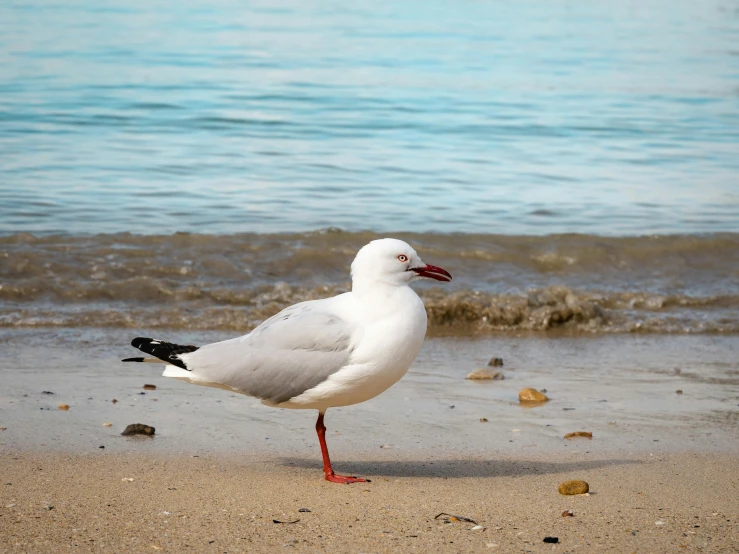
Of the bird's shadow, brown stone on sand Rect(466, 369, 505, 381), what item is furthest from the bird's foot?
brown stone on sand Rect(466, 369, 505, 381)

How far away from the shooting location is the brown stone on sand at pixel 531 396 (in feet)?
20.1

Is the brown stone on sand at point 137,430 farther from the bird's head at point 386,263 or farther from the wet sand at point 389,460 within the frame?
the bird's head at point 386,263

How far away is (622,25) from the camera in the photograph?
29.1 meters

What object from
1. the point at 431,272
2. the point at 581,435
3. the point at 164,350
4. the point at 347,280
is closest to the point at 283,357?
the point at 164,350

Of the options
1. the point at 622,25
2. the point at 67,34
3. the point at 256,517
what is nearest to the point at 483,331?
the point at 256,517

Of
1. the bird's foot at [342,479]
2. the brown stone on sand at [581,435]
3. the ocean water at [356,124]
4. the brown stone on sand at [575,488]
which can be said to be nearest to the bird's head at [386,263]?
the bird's foot at [342,479]

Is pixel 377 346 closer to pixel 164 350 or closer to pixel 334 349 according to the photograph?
pixel 334 349

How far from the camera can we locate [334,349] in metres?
4.68

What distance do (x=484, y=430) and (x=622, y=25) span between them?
25.7 m

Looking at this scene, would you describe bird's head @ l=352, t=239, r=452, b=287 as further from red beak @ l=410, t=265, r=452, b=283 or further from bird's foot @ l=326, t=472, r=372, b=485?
bird's foot @ l=326, t=472, r=372, b=485

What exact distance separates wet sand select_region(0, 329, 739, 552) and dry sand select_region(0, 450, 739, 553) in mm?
12

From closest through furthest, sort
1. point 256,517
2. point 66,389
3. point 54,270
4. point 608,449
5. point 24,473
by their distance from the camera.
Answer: point 256,517 < point 24,473 < point 608,449 < point 66,389 < point 54,270

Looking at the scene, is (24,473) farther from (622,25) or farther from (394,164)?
(622,25)

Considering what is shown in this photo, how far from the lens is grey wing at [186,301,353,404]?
184 inches
